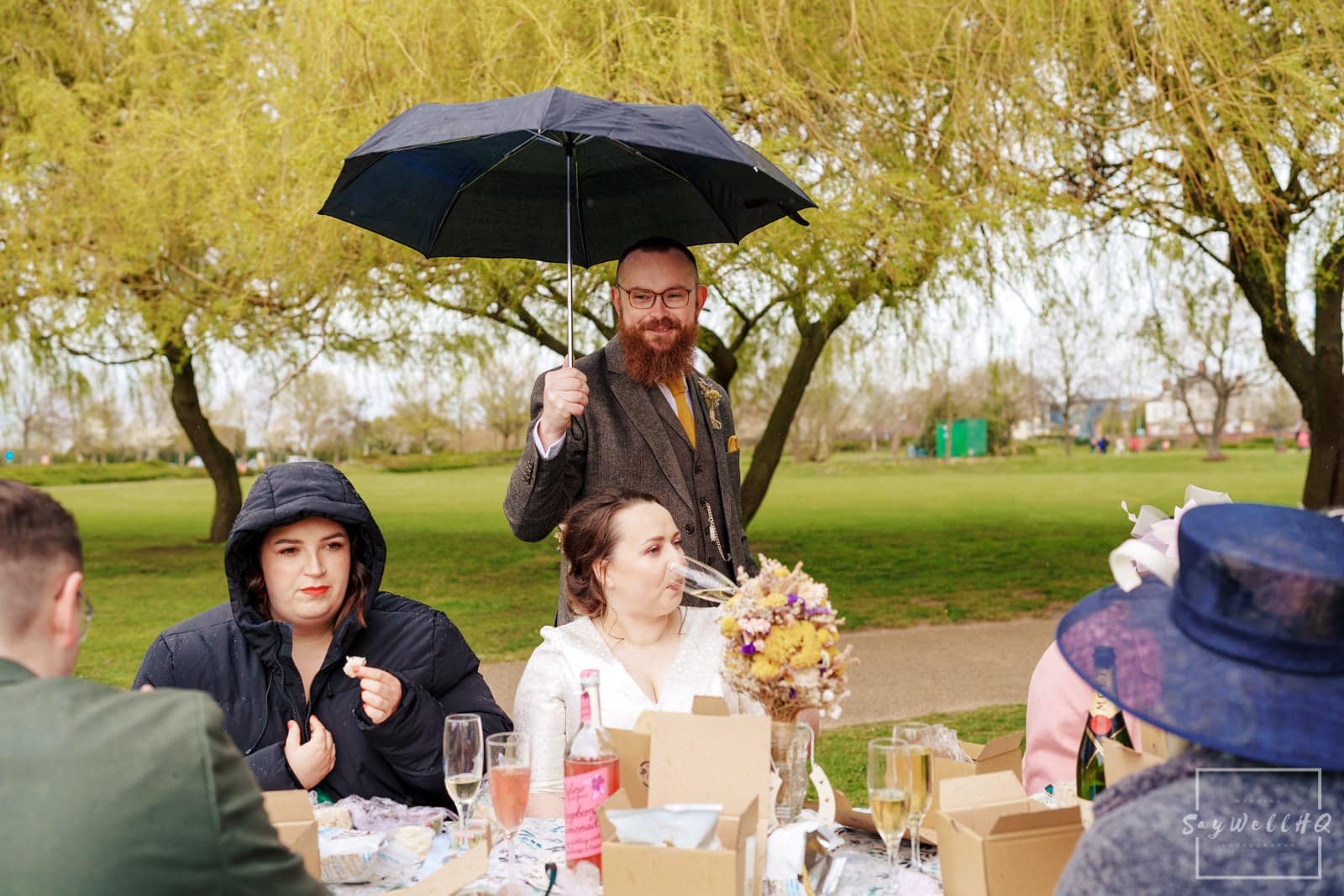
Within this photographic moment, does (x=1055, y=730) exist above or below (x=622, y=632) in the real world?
below

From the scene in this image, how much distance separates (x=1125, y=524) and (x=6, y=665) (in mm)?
23816

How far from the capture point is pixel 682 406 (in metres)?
4.14

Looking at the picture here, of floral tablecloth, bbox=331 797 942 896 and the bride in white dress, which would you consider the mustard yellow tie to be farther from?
floral tablecloth, bbox=331 797 942 896

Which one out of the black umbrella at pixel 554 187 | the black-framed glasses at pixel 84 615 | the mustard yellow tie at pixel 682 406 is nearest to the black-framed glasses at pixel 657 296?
the black umbrella at pixel 554 187

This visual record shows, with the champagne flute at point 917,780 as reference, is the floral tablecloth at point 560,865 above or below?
below

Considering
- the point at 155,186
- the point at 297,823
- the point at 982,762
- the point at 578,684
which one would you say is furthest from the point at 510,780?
the point at 155,186

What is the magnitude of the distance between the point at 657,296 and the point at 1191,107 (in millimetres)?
5131

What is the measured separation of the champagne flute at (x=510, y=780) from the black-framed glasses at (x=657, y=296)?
6.21ft

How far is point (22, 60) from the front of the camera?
12961 millimetres

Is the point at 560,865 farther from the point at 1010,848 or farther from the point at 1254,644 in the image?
the point at 1254,644

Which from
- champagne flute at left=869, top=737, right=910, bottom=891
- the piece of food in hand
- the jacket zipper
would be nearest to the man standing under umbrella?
the jacket zipper

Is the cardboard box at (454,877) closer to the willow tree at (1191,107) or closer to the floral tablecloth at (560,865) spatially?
the floral tablecloth at (560,865)

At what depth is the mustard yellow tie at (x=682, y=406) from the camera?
4109 mm

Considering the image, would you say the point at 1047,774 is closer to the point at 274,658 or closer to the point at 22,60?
the point at 274,658
